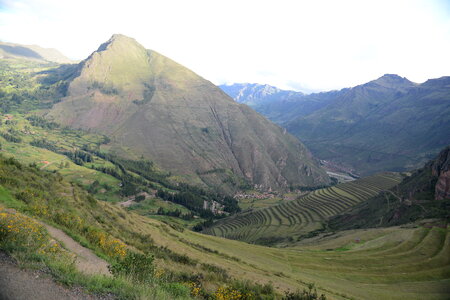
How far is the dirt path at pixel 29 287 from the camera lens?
6.48m

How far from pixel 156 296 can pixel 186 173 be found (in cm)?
18399

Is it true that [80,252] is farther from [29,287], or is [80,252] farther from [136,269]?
[29,287]

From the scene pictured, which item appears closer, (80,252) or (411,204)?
(80,252)

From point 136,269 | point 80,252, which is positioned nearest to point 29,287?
point 136,269

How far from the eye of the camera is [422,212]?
5450cm

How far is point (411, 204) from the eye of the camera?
60094 millimetres

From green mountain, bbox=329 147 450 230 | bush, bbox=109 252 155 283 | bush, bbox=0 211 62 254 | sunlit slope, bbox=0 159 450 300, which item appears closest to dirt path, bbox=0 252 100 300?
bush, bbox=0 211 62 254

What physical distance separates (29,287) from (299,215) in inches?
3828

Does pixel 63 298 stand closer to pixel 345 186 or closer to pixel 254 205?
pixel 345 186

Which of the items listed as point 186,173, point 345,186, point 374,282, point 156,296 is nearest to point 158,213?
point 186,173

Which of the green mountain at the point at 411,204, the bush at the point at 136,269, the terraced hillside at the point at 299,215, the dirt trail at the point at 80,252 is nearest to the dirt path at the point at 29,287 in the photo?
the bush at the point at 136,269

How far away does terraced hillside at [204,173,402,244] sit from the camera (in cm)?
7802

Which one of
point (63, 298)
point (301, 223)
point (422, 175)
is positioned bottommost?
point (301, 223)

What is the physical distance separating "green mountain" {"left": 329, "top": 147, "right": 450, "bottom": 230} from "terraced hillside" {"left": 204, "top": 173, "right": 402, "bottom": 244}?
11048mm
